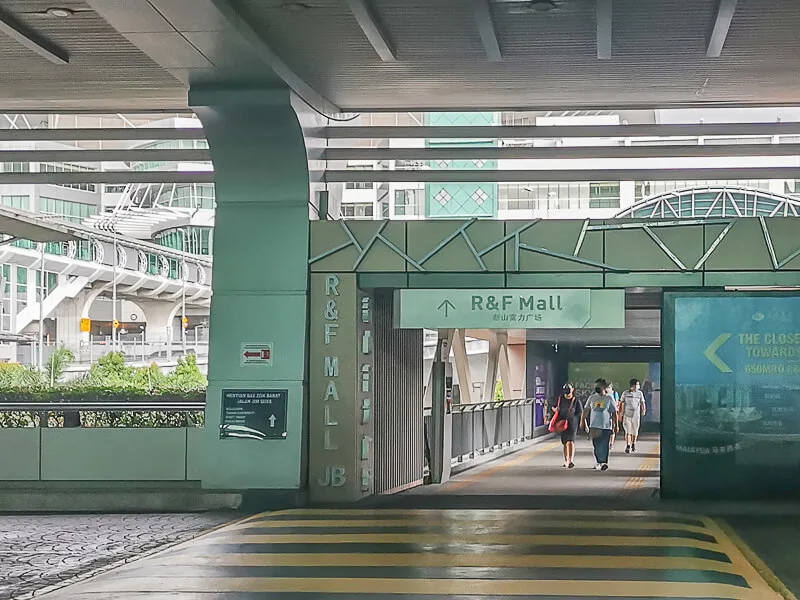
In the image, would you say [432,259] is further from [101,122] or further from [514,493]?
[101,122]

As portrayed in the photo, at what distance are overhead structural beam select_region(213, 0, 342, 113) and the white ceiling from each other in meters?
0.02

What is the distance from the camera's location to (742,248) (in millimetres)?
15203

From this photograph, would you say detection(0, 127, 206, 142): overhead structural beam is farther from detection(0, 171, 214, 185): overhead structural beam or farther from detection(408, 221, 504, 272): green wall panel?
detection(408, 221, 504, 272): green wall panel

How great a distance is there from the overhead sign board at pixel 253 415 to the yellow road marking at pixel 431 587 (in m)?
5.88

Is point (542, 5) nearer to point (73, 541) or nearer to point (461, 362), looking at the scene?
point (73, 541)

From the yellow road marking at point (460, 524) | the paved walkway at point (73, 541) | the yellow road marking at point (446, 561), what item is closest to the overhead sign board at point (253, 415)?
the paved walkway at point (73, 541)

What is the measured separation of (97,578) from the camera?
9352 mm

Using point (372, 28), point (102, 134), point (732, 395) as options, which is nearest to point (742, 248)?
point (732, 395)

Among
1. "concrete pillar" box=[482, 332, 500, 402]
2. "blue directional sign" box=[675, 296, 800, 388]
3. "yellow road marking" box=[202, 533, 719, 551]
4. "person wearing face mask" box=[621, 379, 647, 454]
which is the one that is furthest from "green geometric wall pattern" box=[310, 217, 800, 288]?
"concrete pillar" box=[482, 332, 500, 402]

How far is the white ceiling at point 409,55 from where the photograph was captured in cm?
1138

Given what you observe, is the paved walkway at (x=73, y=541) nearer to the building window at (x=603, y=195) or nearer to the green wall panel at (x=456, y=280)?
the green wall panel at (x=456, y=280)

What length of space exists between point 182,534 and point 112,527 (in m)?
1.11

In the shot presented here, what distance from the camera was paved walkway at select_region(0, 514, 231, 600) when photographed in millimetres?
9508

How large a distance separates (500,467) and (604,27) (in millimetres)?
13608
